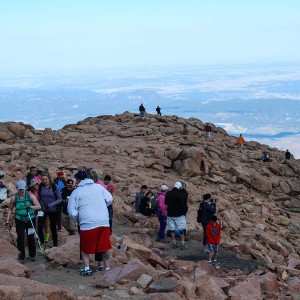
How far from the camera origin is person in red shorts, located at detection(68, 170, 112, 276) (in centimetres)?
838

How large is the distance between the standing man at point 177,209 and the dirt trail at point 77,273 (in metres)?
0.57

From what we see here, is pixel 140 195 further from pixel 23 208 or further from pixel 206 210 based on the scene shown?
pixel 23 208

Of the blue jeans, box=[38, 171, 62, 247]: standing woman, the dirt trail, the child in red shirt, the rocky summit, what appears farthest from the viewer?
the blue jeans

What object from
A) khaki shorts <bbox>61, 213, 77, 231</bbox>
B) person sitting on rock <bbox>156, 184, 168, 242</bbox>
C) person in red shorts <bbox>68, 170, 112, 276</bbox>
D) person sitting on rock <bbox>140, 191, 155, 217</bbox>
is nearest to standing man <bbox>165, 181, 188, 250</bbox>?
person sitting on rock <bbox>156, 184, 168, 242</bbox>

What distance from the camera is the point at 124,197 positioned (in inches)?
760

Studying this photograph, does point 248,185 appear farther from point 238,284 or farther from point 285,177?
point 238,284

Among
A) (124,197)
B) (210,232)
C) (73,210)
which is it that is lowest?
(124,197)

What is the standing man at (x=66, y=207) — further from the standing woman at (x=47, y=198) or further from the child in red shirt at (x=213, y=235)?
the child in red shirt at (x=213, y=235)

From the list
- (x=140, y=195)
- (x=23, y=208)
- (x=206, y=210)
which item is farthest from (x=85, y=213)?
(x=140, y=195)

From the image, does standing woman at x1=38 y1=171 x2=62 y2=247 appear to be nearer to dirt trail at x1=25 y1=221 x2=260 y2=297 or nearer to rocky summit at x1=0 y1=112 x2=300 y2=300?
rocky summit at x1=0 y1=112 x2=300 y2=300

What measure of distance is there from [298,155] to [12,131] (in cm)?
16028

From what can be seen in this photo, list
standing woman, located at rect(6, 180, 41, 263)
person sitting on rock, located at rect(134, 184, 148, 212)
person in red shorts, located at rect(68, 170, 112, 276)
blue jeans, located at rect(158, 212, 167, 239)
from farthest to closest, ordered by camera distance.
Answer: person sitting on rock, located at rect(134, 184, 148, 212), blue jeans, located at rect(158, 212, 167, 239), standing woman, located at rect(6, 180, 41, 263), person in red shorts, located at rect(68, 170, 112, 276)

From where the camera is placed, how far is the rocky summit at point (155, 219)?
8.21m

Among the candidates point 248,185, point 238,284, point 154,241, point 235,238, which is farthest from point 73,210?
point 248,185
